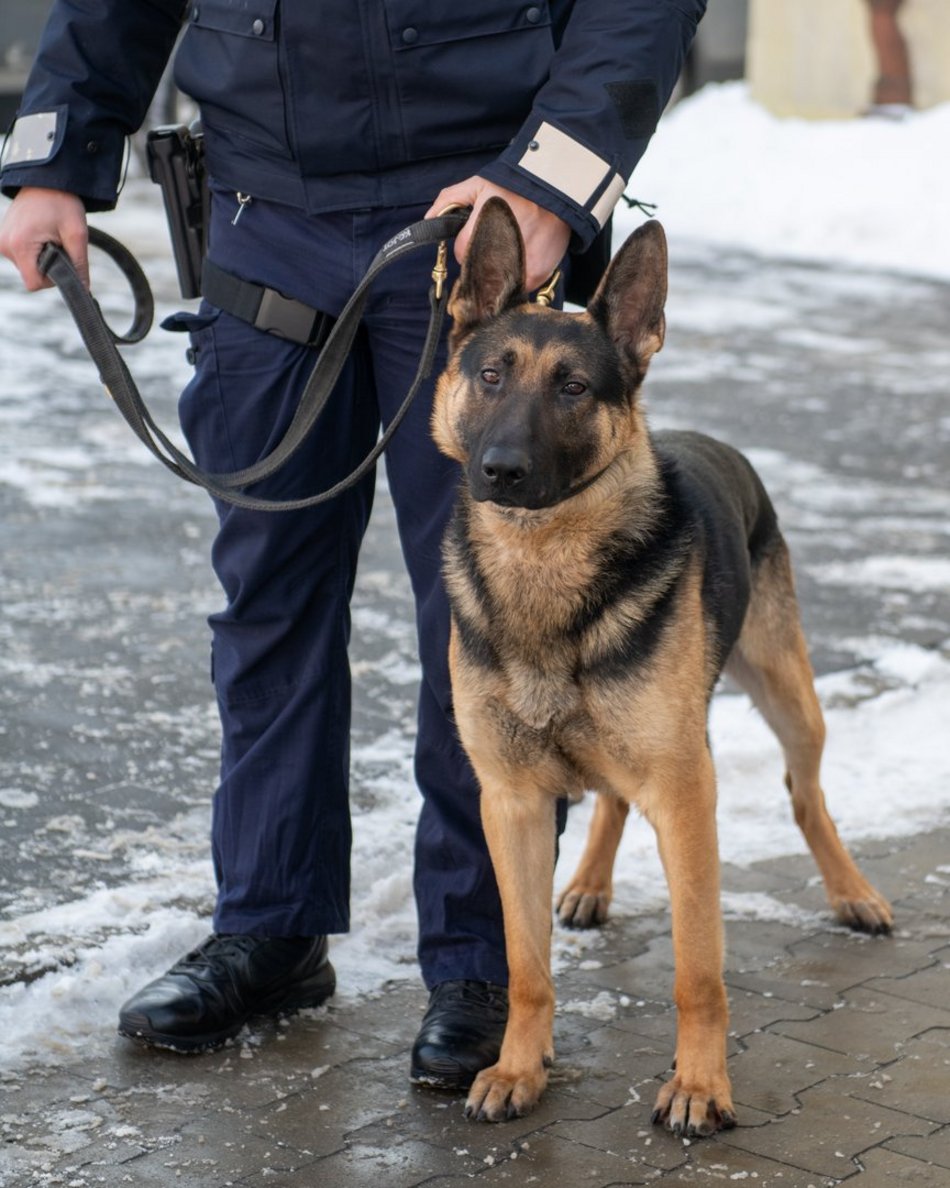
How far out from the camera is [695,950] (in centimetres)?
304

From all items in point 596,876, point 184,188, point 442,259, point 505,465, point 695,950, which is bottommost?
point 596,876

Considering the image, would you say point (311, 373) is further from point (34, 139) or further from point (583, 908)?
point (583, 908)

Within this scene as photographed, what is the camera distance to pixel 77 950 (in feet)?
11.8

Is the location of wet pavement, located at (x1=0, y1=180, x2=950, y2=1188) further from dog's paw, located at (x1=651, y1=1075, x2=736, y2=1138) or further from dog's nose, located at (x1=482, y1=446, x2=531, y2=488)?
dog's nose, located at (x1=482, y1=446, x2=531, y2=488)

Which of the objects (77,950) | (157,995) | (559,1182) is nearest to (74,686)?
(77,950)

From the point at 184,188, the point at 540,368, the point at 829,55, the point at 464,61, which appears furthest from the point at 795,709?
the point at 829,55

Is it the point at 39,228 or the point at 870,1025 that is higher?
the point at 39,228

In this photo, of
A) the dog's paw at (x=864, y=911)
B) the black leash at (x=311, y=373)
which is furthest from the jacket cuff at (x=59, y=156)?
the dog's paw at (x=864, y=911)

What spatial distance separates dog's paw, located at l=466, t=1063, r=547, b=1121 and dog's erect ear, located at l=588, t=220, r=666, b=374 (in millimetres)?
1307

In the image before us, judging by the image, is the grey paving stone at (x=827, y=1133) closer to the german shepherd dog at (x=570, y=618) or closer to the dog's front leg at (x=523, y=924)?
the german shepherd dog at (x=570, y=618)

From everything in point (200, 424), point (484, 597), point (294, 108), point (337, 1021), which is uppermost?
point (294, 108)

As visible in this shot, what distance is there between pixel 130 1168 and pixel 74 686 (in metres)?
2.55

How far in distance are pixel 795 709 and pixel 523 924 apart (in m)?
1.04

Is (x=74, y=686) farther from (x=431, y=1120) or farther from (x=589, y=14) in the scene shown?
(x=589, y=14)
